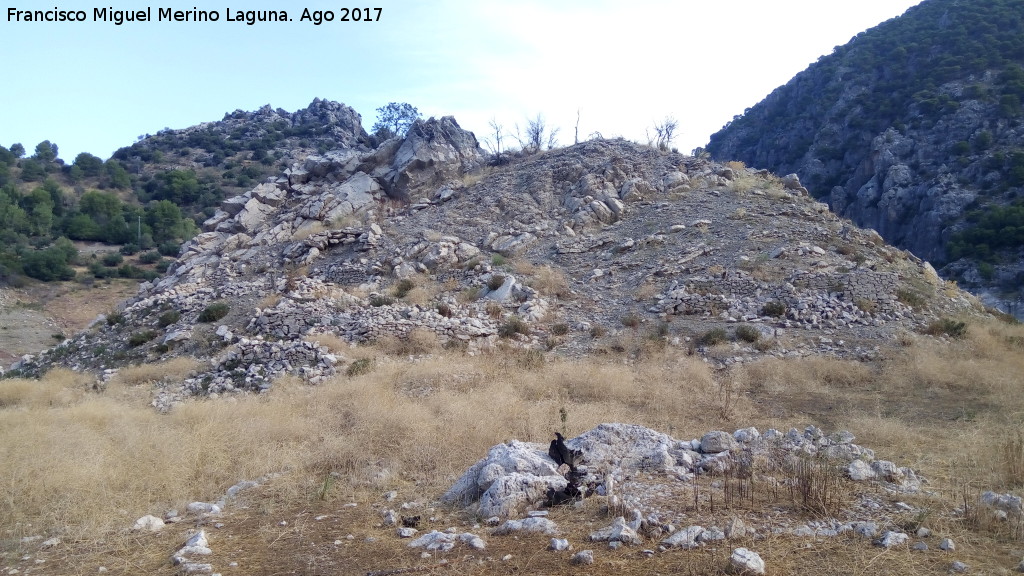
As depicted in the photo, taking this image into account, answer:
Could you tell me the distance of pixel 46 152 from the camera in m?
58.9

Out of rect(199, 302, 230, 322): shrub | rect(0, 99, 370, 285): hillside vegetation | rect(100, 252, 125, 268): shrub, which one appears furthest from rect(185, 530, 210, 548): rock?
rect(100, 252, 125, 268): shrub

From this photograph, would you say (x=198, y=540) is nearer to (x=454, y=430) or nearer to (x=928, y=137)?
(x=454, y=430)

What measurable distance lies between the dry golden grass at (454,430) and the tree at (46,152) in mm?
58597

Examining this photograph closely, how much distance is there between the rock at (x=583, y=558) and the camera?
3773 mm

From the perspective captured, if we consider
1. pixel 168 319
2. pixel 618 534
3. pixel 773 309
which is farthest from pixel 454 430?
pixel 168 319

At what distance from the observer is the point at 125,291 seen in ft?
116

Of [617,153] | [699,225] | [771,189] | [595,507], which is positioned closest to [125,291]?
[617,153]

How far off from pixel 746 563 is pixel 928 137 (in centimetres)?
4753

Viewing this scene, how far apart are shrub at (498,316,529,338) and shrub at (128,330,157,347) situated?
9180 millimetres

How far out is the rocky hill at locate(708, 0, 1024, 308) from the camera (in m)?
33.9

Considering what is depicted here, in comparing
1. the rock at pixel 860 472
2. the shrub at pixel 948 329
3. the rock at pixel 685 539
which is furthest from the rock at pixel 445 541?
the shrub at pixel 948 329

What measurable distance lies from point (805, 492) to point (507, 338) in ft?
32.2

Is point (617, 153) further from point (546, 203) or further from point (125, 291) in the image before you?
point (125, 291)

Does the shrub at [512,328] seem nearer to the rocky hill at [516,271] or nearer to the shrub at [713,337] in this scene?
the rocky hill at [516,271]
